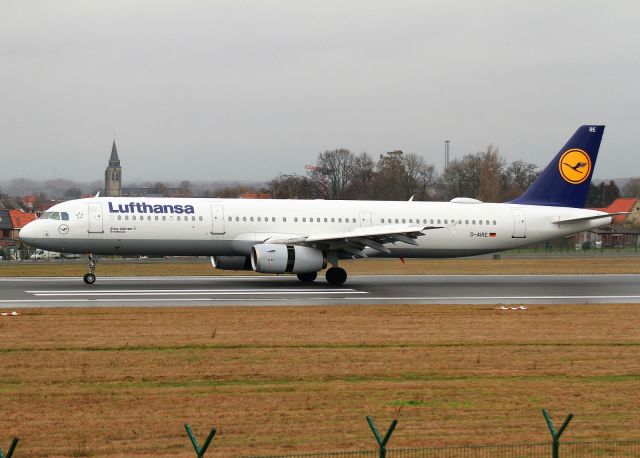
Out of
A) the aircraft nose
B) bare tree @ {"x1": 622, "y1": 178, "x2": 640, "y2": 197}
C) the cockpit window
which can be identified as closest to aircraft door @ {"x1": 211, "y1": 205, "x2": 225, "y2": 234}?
the cockpit window

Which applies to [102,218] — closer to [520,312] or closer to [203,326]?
[203,326]

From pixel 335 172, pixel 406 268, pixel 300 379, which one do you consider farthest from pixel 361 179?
pixel 300 379

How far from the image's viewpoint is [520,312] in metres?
28.3

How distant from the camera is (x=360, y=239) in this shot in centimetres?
3634

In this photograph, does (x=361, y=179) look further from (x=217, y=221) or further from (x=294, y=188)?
(x=217, y=221)

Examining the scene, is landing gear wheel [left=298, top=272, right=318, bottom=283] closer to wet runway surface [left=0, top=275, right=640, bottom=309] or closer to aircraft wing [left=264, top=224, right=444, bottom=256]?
wet runway surface [left=0, top=275, right=640, bottom=309]

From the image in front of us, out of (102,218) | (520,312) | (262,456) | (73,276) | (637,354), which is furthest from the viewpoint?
(73,276)

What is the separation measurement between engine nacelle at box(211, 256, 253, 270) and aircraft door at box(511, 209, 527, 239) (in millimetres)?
13029

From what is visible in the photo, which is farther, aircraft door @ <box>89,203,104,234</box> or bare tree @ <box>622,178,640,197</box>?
bare tree @ <box>622,178,640,197</box>

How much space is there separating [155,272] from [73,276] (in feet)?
16.3

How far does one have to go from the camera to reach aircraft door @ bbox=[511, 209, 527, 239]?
1673 inches

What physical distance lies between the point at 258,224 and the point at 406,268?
1628cm

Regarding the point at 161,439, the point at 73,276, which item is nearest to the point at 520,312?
the point at 161,439

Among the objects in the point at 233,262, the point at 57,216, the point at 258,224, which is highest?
the point at 57,216
